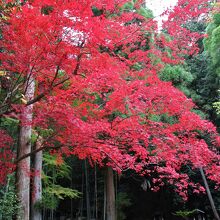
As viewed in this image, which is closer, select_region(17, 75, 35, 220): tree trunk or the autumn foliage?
the autumn foliage

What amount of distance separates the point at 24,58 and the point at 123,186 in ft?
36.8

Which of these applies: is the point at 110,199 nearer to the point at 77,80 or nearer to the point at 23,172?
the point at 23,172

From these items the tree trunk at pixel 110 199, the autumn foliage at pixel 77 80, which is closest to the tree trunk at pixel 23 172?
the autumn foliage at pixel 77 80

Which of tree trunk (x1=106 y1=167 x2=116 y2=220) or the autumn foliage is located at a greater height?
the autumn foliage

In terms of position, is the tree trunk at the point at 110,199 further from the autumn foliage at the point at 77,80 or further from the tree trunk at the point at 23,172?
the tree trunk at the point at 23,172

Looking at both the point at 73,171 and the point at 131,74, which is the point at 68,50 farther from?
the point at 73,171

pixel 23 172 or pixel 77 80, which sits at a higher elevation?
pixel 77 80

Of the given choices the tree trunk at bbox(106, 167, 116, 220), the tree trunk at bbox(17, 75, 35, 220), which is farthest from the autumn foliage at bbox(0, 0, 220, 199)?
the tree trunk at bbox(106, 167, 116, 220)

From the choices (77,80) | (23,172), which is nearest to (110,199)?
(23,172)

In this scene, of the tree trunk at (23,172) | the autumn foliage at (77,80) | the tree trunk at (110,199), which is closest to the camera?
the autumn foliage at (77,80)

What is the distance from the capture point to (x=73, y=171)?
15.5 m

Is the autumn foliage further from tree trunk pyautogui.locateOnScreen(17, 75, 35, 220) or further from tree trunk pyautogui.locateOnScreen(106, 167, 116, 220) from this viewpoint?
tree trunk pyautogui.locateOnScreen(106, 167, 116, 220)

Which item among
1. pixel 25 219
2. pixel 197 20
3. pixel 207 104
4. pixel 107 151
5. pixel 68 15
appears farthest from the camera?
pixel 197 20

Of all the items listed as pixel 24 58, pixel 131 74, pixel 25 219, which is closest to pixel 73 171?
pixel 131 74
